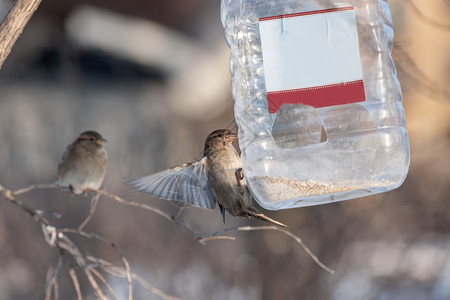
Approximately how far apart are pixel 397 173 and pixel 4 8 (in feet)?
11.0

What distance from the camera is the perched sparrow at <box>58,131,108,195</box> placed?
251 centimetres

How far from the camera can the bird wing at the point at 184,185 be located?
5.35ft

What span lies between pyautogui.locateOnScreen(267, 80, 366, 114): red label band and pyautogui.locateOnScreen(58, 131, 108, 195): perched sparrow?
1320 mm

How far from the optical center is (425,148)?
161 inches

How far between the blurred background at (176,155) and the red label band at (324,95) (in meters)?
2.33

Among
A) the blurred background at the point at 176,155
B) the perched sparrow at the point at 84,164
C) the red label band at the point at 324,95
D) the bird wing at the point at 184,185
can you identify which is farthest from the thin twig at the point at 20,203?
the blurred background at the point at 176,155

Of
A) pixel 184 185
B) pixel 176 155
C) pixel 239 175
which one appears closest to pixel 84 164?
pixel 184 185

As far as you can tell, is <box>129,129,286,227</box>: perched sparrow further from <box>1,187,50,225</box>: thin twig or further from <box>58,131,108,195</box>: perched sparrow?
<box>58,131,108,195</box>: perched sparrow

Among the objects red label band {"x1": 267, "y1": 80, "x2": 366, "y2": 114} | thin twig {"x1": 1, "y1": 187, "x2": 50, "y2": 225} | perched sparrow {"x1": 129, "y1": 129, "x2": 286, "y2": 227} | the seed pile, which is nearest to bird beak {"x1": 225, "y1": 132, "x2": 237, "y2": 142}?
perched sparrow {"x1": 129, "y1": 129, "x2": 286, "y2": 227}

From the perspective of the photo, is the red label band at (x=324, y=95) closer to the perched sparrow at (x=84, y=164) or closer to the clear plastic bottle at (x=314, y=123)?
the clear plastic bottle at (x=314, y=123)

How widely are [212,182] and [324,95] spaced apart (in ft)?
1.42

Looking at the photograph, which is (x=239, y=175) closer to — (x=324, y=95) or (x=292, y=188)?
(x=292, y=188)

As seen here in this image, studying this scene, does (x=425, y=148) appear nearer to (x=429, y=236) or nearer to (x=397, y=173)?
(x=429, y=236)

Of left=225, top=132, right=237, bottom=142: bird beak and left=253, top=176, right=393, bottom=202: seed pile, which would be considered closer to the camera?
left=253, top=176, right=393, bottom=202: seed pile
